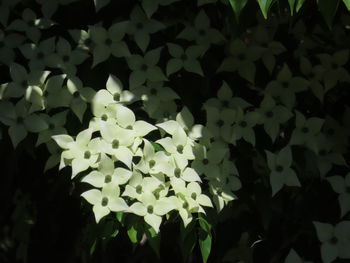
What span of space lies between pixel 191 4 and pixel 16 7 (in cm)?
54

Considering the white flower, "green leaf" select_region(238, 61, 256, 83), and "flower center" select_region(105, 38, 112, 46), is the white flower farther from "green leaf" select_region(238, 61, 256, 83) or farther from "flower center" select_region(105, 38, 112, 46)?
"green leaf" select_region(238, 61, 256, 83)

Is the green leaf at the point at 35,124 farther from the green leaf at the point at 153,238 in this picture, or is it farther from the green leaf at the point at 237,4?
the green leaf at the point at 237,4

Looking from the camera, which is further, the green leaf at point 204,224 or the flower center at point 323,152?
the flower center at point 323,152

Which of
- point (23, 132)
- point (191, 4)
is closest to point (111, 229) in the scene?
point (23, 132)

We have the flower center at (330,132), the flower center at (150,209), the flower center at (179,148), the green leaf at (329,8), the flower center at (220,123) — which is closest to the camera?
the green leaf at (329,8)

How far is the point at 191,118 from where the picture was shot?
181 centimetres

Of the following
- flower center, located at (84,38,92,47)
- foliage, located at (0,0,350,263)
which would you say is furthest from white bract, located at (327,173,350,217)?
flower center, located at (84,38,92,47)

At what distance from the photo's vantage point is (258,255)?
78.9 inches

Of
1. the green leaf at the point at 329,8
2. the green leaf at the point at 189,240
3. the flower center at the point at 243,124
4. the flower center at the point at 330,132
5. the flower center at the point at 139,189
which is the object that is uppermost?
the green leaf at the point at 329,8

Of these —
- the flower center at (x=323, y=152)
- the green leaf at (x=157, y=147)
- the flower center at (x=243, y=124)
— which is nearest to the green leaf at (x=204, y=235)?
the green leaf at (x=157, y=147)

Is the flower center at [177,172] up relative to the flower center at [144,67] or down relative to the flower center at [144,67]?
down

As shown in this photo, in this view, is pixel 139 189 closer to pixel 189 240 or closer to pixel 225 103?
pixel 189 240

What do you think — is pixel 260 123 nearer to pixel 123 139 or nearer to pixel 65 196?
Result: pixel 123 139

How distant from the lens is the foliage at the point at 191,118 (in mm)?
1683
